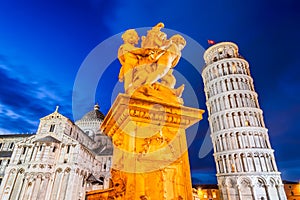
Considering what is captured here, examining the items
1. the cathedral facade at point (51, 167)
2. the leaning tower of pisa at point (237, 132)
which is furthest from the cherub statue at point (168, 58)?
the leaning tower of pisa at point (237, 132)

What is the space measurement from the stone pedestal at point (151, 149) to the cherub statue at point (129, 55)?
72 centimetres

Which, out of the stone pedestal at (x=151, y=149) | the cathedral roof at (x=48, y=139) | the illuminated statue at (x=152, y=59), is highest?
the cathedral roof at (x=48, y=139)

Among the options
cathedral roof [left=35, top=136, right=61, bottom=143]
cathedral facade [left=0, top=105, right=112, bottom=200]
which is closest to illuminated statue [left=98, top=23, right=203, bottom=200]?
cathedral facade [left=0, top=105, right=112, bottom=200]

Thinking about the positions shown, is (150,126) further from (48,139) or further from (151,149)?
(48,139)

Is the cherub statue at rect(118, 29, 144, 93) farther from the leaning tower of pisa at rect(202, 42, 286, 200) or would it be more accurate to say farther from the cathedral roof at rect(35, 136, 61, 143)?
the cathedral roof at rect(35, 136, 61, 143)

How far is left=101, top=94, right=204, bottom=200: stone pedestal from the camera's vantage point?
227cm

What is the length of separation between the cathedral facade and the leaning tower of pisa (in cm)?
2523

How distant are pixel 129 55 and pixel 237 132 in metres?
35.3

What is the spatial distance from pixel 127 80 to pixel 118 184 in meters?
1.72

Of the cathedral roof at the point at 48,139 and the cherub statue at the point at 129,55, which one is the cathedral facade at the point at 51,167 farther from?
the cherub statue at the point at 129,55

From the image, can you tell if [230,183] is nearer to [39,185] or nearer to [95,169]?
[95,169]

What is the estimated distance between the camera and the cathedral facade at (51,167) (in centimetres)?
2794

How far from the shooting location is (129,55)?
3234mm

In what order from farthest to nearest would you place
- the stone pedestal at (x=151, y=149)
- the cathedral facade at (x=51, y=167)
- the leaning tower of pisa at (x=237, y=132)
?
the leaning tower of pisa at (x=237, y=132)
the cathedral facade at (x=51, y=167)
the stone pedestal at (x=151, y=149)
